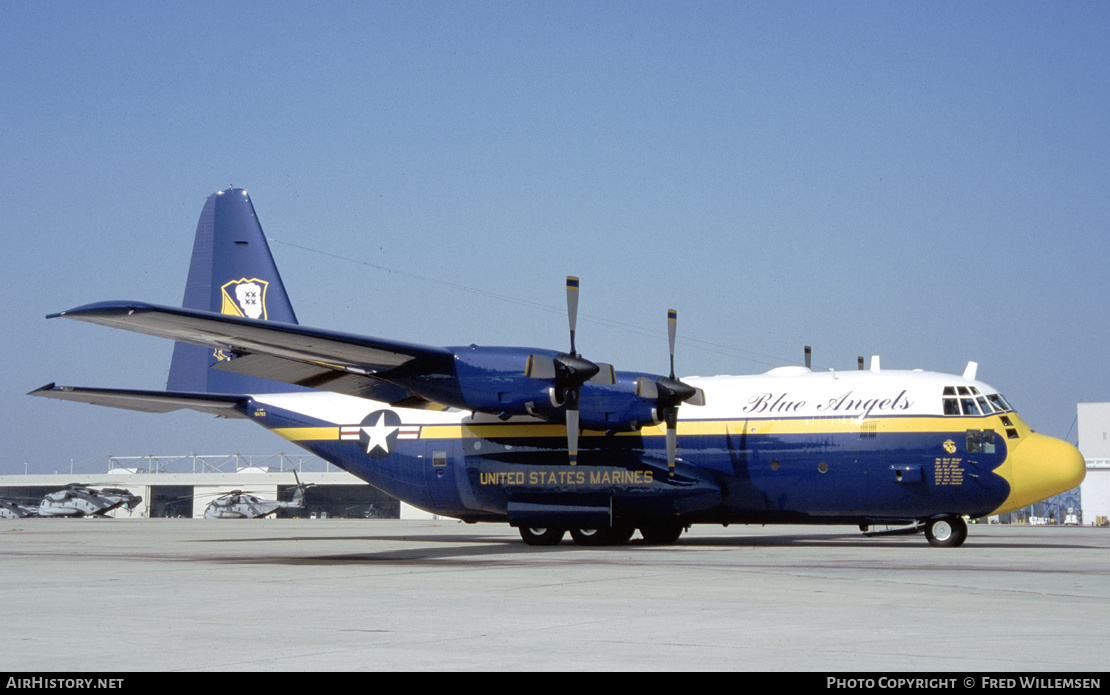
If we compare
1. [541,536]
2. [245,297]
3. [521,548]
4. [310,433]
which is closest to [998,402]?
[541,536]

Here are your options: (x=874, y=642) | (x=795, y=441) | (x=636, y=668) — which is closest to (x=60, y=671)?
(x=636, y=668)

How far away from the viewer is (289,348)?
826 inches

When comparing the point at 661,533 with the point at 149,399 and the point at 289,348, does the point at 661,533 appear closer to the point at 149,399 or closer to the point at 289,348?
the point at 289,348

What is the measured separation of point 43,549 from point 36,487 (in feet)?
249

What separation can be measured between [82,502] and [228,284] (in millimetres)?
45049

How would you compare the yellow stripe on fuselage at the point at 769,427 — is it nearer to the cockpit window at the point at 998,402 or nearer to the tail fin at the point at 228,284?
the cockpit window at the point at 998,402

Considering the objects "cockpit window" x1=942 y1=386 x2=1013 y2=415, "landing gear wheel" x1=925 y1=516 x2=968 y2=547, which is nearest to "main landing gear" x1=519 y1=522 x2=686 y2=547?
"landing gear wheel" x1=925 y1=516 x2=968 y2=547

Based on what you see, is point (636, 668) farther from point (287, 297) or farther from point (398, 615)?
point (287, 297)

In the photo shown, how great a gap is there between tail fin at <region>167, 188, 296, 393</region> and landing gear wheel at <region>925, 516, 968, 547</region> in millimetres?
16743

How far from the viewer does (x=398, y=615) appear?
10.4 metres

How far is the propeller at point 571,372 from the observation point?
21344 mm

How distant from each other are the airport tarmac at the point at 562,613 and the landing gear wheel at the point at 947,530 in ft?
8.07

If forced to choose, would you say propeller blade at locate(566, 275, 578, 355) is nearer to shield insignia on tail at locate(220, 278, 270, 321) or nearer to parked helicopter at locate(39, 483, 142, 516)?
shield insignia on tail at locate(220, 278, 270, 321)

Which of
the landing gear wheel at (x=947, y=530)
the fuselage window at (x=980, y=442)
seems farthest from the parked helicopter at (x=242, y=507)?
the fuselage window at (x=980, y=442)
